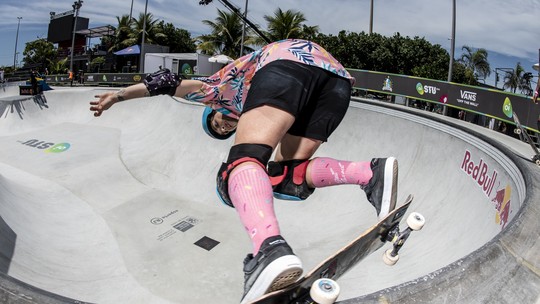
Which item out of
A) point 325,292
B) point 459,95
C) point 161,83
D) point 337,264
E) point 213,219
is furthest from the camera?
point 459,95

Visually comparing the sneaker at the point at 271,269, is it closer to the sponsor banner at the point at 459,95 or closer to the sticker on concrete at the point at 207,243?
the sticker on concrete at the point at 207,243

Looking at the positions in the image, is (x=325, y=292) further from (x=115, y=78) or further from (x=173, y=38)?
(x=173, y=38)

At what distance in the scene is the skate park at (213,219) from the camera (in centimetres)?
156

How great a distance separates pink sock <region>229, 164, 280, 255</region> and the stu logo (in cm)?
1137

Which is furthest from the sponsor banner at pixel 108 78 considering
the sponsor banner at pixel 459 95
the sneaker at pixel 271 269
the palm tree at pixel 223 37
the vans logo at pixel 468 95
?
the sneaker at pixel 271 269

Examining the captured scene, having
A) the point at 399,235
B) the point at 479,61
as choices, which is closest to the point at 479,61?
the point at 479,61

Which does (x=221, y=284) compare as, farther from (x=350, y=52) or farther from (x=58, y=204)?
(x=350, y=52)

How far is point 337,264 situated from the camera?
70.4 inches

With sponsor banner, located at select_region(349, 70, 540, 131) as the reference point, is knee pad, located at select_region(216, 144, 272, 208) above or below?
below

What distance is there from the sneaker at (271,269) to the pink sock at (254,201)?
48 millimetres

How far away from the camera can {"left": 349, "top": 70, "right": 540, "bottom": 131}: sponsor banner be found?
9.94 m

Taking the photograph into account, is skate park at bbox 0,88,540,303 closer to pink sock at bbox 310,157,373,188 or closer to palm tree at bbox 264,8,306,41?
pink sock at bbox 310,157,373,188

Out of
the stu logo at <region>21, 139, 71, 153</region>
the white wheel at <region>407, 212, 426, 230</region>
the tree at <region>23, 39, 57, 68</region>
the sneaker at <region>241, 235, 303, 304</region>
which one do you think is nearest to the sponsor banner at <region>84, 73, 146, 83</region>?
the stu logo at <region>21, 139, 71, 153</region>

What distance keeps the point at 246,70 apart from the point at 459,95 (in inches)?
565
